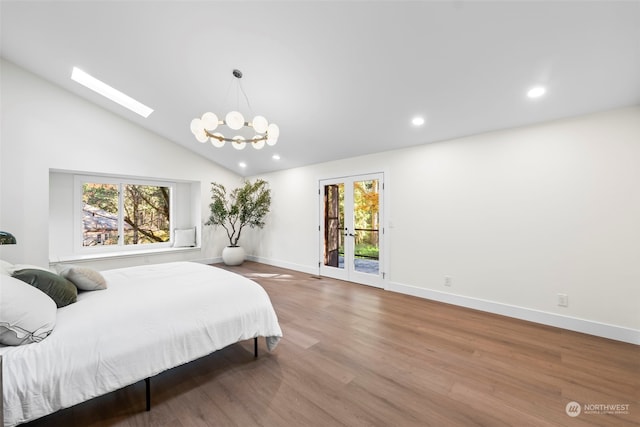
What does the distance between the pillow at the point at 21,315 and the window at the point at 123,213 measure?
438 centimetres

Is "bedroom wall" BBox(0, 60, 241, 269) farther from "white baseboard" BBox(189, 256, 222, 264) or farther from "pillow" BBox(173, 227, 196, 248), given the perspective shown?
"white baseboard" BBox(189, 256, 222, 264)

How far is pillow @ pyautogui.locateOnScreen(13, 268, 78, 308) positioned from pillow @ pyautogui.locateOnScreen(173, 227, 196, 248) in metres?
4.27

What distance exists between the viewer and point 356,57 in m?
2.49

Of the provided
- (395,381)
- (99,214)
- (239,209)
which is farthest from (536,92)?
(99,214)

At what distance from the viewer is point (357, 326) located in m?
2.86

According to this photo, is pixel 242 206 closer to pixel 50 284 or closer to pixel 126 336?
pixel 50 284

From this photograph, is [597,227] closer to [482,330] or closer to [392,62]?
[482,330]

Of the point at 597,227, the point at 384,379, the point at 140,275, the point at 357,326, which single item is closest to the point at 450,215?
the point at 597,227

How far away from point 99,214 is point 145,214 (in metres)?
0.78

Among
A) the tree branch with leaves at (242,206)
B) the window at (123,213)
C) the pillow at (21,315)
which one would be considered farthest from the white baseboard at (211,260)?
the pillow at (21,315)

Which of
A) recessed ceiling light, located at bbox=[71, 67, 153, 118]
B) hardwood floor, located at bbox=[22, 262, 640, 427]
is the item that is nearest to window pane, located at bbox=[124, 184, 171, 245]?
recessed ceiling light, located at bbox=[71, 67, 153, 118]

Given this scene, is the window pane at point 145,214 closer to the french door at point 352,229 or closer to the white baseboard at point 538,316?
the french door at point 352,229

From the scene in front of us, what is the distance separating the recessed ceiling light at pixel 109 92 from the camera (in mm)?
3783

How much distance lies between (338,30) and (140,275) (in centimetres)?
297
